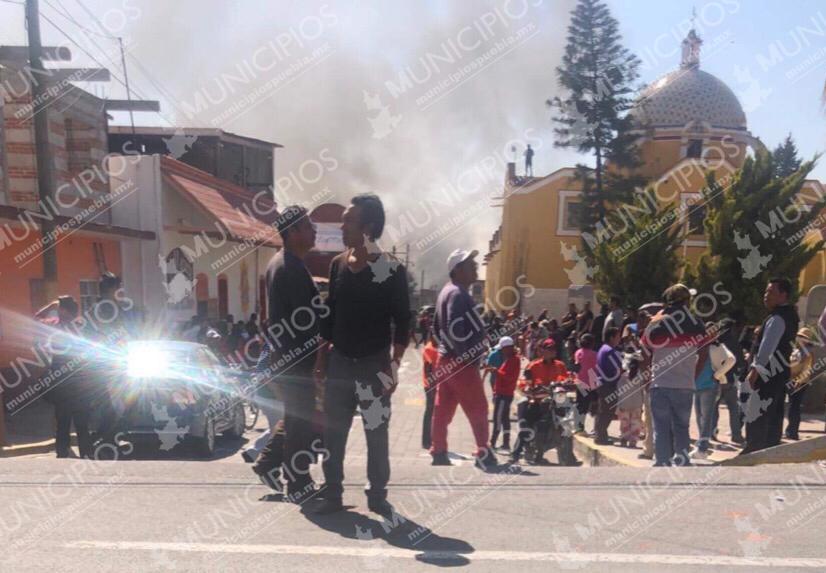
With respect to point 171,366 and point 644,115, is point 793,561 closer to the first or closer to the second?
point 171,366

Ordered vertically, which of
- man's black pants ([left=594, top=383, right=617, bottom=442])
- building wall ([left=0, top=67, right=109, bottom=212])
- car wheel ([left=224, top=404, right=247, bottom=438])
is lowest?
man's black pants ([left=594, top=383, right=617, bottom=442])

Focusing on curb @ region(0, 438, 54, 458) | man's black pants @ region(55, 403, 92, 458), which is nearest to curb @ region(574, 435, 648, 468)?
man's black pants @ region(55, 403, 92, 458)

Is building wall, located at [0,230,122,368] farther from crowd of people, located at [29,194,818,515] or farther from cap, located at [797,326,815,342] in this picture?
cap, located at [797,326,815,342]

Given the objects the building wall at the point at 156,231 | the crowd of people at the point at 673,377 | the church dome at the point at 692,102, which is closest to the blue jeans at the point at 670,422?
the crowd of people at the point at 673,377

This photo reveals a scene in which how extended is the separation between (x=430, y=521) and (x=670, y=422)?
8.89 ft

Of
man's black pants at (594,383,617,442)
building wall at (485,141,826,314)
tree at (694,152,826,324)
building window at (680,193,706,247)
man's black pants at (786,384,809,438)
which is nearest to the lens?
man's black pants at (786,384,809,438)

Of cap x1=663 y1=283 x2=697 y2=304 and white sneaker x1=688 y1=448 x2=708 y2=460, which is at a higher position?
cap x1=663 y1=283 x2=697 y2=304

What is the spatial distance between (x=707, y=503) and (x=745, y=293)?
11.6 m

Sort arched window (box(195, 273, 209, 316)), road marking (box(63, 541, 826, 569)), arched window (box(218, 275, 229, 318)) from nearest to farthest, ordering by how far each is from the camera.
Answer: road marking (box(63, 541, 826, 569)) < arched window (box(195, 273, 209, 316)) < arched window (box(218, 275, 229, 318))

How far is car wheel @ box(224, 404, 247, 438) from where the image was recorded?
31.1 ft

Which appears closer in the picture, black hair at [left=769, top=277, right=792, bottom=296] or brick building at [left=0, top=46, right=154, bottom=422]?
black hair at [left=769, top=277, right=792, bottom=296]

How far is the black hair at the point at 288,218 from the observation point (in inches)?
157

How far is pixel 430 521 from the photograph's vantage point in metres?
3.90

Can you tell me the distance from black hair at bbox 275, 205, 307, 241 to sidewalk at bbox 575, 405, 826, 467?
468 centimetres
